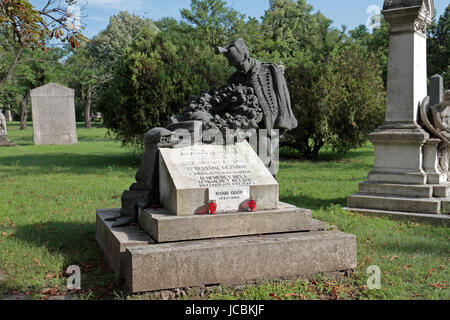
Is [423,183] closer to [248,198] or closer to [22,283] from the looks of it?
[248,198]

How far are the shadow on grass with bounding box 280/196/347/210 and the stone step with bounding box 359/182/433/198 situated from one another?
72 centimetres

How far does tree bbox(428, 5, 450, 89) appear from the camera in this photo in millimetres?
34844

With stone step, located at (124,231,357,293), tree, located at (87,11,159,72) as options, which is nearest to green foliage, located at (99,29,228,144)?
stone step, located at (124,231,357,293)

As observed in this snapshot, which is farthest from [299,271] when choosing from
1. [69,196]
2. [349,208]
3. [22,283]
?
[69,196]

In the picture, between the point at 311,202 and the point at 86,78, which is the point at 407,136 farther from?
the point at 86,78

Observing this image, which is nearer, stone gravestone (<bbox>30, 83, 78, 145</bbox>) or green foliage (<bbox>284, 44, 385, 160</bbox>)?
green foliage (<bbox>284, 44, 385, 160</bbox>)

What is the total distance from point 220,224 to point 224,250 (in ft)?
1.15

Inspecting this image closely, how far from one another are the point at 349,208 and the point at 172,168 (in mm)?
4166

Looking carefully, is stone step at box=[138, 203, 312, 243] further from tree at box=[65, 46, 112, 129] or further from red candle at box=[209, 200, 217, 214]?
tree at box=[65, 46, 112, 129]

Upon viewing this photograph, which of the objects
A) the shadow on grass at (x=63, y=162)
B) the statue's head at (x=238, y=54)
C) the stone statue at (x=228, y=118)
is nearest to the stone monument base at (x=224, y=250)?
the stone statue at (x=228, y=118)

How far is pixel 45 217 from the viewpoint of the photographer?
6805 mm

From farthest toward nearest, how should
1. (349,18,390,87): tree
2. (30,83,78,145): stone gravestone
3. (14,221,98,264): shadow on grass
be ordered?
(349,18,390,87): tree, (30,83,78,145): stone gravestone, (14,221,98,264): shadow on grass

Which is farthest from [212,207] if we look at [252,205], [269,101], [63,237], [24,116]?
[24,116]

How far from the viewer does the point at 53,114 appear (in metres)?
Result: 21.5
